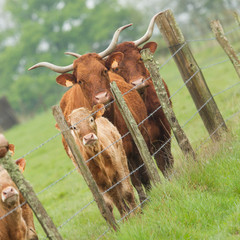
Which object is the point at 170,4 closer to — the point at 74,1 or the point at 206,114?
the point at 74,1

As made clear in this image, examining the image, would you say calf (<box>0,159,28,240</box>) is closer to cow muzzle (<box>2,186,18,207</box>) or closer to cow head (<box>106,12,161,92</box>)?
cow muzzle (<box>2,186,18,207</box>)

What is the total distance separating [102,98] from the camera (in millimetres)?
5750

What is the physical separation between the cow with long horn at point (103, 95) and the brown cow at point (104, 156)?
333 millimetres

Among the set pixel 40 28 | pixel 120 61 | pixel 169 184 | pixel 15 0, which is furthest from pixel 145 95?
pixel 15 0

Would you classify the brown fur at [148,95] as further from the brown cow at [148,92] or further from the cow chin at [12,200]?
the cow chin at [12,200]

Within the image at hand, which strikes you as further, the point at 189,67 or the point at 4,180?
the point at 189,67

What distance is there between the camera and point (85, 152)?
16.9 ft

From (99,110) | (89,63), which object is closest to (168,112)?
(99,110)

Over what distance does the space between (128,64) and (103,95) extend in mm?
1200

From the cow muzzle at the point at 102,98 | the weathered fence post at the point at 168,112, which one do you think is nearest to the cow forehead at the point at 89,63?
the cow muzzle at the point at 102,98

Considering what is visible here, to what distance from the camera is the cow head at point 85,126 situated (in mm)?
4590

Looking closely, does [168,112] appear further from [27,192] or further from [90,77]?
[27,192]

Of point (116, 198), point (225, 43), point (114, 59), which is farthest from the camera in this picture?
point (225, 43)

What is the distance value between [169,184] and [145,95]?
8.01 feet
